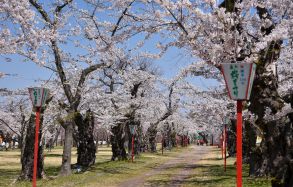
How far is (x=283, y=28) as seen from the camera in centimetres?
1126

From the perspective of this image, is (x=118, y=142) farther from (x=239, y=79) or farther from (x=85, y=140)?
(x=239, y=79)

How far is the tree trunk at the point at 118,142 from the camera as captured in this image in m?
32.0

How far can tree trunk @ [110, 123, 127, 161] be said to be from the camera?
32000 mm

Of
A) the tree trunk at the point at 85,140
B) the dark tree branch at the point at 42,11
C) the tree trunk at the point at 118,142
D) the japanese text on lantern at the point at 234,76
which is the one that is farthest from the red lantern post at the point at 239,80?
the tree trunk at the point at 118,142

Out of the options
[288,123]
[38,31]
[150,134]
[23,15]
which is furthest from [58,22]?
[150,134]

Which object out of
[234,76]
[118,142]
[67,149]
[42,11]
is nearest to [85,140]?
[67,149]

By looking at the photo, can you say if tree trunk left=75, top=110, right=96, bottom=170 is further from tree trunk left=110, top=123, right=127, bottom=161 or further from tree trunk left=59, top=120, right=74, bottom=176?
tree trunk left=110, top=123, right=127, bottom=161

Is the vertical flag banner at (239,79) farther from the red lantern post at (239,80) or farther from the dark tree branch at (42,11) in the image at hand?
the dark tree branch at (42,11)

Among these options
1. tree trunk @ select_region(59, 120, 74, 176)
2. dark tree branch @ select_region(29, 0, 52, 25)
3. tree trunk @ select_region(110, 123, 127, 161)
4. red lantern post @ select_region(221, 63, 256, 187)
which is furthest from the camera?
tree trunk @ select_region(110, 123, 127, 161)

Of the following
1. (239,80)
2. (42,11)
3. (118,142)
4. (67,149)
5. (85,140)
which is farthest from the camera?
(118,142)

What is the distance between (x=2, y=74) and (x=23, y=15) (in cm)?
202

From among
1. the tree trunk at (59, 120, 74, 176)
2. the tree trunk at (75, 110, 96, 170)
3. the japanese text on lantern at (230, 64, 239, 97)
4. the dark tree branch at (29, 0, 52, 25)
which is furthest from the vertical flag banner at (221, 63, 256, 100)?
the tree trunk at (75, 110, 96, 170)

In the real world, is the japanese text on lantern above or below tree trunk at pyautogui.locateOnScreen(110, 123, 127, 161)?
above

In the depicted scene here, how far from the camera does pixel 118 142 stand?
3212 centimetres
